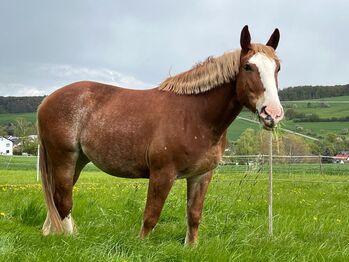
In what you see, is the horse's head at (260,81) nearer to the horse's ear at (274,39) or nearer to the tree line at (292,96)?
the horse's ear at (274,39)

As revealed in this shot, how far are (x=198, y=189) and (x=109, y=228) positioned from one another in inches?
44.9

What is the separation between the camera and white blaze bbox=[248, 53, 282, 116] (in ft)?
13.0

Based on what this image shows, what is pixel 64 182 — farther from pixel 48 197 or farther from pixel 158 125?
pixel 158 125

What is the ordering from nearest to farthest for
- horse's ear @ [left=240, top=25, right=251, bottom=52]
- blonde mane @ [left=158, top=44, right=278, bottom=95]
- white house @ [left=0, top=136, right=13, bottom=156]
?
1. horse's ear @ [left=240, top=25, right=251, bottom=52]
2. blonde mane @ [left=158, top=44, right=278, bottom=95]
3. white house @ [left=0, top=136, right=13, bottom=156]

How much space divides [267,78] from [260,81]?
0.07m

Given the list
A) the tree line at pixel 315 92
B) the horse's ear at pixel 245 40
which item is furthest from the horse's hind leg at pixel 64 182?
the tree line at pixel 315 92

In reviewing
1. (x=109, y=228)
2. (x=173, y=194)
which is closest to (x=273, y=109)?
(x=109, y=228)

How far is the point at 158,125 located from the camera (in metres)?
4.61

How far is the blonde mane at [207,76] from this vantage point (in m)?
4.56

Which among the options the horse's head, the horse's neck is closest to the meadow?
the horse's neck

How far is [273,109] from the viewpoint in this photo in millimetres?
3877

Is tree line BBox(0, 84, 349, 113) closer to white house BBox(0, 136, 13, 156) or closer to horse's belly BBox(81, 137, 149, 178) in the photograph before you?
white house BBox(0, 136, 13, 156)

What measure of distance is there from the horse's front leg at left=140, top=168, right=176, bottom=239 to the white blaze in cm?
115

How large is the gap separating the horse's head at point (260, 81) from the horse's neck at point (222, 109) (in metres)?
0.19
